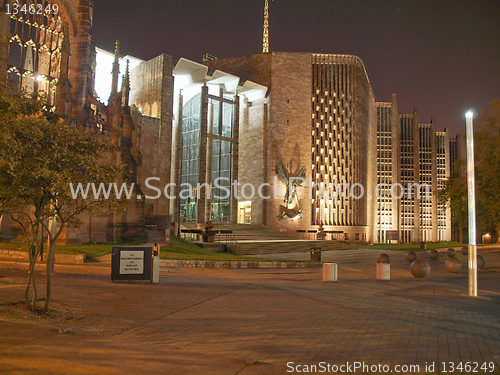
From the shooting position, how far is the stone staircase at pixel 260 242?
2859cm

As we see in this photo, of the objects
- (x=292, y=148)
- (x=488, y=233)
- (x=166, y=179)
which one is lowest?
(x=488, y=233)

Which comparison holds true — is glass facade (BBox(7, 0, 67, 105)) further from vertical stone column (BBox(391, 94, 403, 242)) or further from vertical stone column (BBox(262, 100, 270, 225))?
vertical stone column (BBox(391, 94, 403, 242))

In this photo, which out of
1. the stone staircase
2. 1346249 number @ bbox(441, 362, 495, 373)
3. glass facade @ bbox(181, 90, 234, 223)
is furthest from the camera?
glass facade @ bbox(181, 90, 234, 223)

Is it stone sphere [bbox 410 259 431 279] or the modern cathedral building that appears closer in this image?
stone sphere [bbox 410 259 431 279]

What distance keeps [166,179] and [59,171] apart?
108ft

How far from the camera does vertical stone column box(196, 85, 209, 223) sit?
4303cm

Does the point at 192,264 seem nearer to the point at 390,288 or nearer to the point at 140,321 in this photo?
the point at 390,288

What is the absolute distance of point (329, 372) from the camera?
5062 mm

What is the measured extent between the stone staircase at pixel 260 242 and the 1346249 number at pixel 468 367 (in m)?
22.0

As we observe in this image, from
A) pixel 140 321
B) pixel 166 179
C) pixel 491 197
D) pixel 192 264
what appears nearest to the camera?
pixel 140 321

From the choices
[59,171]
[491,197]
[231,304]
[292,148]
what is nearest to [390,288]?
[231,304]

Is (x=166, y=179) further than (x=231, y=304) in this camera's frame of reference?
Yes

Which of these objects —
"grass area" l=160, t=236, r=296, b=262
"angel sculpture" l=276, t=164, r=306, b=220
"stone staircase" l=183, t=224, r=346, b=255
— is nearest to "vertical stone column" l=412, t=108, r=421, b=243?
"angel sculpture" l=276, t=164, r=306, b=220

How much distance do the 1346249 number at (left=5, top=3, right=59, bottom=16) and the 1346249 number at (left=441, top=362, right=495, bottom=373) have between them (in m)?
34.4
